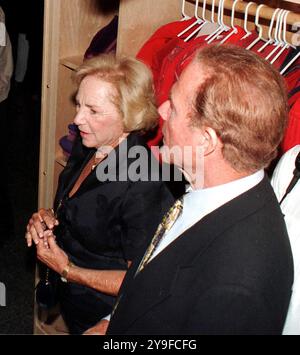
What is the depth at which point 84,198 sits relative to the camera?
1870 millimetres

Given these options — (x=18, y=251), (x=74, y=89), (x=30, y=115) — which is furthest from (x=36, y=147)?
(x=74, y=89)

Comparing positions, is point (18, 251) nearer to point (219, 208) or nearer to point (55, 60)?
point (55, 60)

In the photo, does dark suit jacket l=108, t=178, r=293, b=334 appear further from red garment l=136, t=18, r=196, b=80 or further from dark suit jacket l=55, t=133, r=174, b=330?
red garment l=136, t=18, r=196, b=80

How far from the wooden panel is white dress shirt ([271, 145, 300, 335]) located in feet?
3.16

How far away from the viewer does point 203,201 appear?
132 cm

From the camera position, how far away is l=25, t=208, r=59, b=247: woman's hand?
78.4 inches

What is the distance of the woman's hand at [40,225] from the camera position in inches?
78.4

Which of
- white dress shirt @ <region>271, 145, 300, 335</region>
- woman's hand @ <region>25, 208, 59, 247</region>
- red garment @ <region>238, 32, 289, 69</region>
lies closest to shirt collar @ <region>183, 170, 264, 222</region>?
white dress shirt @ <region>271, 145, 300, 335</region>

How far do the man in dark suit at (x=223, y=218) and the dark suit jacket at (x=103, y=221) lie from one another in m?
0.40

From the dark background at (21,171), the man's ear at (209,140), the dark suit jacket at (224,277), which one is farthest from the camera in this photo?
the dark background at (21,171)

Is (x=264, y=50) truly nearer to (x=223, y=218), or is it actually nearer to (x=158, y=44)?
(x=158, y=44)

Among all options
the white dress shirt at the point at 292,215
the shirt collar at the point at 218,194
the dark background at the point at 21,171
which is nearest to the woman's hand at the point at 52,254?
the shirt collar at the point at 218,194

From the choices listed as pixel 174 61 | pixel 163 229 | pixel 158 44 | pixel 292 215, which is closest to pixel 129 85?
pixel 174 61

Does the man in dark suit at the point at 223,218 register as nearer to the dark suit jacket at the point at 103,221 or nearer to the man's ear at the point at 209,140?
the man's ear at the point at 209,140
